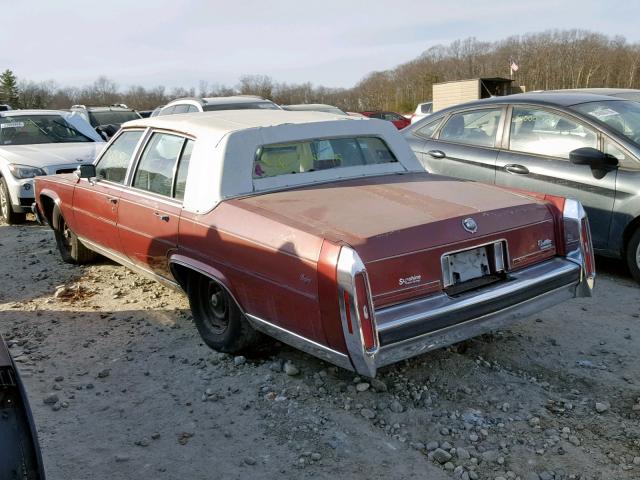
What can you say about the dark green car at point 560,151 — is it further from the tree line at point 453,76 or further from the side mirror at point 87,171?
the tree line at point 453,76

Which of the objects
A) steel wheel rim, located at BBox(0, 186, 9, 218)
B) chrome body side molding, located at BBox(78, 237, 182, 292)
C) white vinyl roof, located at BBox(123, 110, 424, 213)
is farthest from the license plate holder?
steel wheel rim, located at BBox(0, 186, 9, 218)

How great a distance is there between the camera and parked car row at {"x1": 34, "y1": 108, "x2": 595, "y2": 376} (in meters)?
3.07

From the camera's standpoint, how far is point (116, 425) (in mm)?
3357

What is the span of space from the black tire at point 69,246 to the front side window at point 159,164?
5.63 feet

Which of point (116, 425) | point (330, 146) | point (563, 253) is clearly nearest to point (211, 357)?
point (116, 425)

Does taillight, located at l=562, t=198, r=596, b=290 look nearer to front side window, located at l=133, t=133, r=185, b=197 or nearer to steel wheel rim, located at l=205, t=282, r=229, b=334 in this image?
steel wheel rim, located at l=205, t=282, r=229, b=334

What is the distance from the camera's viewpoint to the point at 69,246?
6.47 m

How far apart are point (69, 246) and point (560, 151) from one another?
4937 mm

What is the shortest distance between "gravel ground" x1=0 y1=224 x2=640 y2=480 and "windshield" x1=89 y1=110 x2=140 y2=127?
36.3 ft

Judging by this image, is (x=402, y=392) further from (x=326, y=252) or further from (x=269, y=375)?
(x=326, y=252)

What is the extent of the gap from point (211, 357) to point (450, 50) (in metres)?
78.4

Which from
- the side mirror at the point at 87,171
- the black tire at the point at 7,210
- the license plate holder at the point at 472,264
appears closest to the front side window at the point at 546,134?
the license plate holder at the point at 472,264

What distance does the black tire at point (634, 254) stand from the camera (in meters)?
5.19

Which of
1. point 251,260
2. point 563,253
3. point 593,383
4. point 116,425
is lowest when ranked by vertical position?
point 593,383
